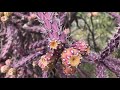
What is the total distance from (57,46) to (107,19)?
1765 mm

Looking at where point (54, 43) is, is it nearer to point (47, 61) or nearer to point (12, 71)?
point (47, 61)

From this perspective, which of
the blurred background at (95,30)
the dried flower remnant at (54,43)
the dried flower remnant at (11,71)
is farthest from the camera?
the blurred background at (95,30)

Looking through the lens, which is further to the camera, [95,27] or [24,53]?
[95,27]

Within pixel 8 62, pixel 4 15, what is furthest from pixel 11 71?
pixel 4 15

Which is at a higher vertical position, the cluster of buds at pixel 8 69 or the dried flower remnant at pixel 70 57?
the dried flower remnant at pixel 70 57

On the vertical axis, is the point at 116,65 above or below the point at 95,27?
below

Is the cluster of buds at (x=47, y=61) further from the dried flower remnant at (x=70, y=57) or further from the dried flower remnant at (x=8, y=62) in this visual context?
the dried flower remnant at (x=8, y=62)

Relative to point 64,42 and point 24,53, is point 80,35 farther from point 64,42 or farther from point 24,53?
point 64,42

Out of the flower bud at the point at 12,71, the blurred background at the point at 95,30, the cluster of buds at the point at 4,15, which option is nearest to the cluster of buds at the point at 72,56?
the flower bud at the point at 12,71

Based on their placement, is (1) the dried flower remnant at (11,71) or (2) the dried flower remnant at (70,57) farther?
(1) the dried flower remnant at (11,71)

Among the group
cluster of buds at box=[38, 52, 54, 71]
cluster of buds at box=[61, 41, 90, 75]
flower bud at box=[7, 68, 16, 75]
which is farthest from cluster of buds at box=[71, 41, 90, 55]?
flower bud at box=[7, 68, 16, 75]
